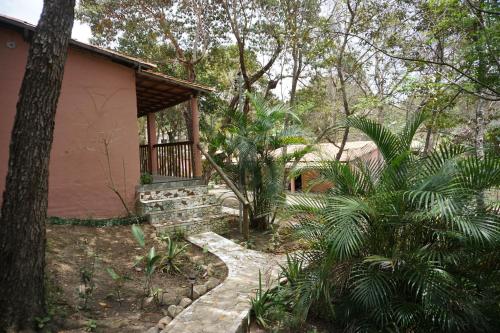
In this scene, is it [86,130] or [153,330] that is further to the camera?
[86,130]

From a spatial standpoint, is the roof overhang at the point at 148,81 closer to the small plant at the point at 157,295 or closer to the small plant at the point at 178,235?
the small plant at the point at 178,235

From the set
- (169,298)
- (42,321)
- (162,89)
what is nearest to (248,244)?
(169,298)

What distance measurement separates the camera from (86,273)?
4.04 meters

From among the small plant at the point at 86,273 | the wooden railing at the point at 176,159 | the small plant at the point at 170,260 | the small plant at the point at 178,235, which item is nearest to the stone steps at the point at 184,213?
the small plant at the point at 178,235

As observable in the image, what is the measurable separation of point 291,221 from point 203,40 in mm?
10342

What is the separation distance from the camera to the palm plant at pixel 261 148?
6992mm

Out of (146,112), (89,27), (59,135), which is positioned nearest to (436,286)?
(59,135)

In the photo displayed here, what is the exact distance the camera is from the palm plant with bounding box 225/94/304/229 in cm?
699

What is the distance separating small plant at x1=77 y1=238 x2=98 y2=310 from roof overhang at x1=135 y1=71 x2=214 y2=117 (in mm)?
3721

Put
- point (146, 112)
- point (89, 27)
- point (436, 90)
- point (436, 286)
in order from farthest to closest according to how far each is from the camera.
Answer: point (89, 27), point (146, 112), point (436, 90), point (436, 286)

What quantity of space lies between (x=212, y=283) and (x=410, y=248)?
251 centimetres

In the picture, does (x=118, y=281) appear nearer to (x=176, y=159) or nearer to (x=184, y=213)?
(x=184, y=213)

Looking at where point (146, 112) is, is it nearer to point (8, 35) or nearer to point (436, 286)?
point (8, 35)

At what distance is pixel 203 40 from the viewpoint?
1293 cm
